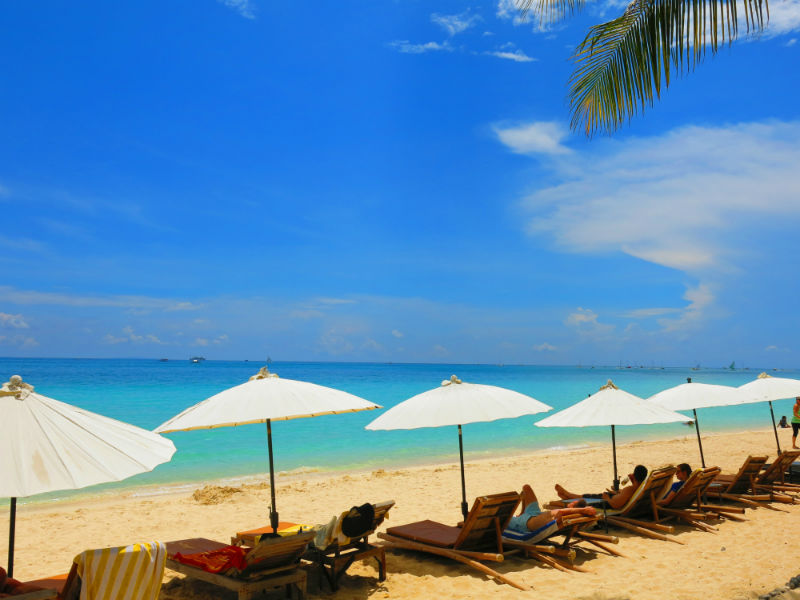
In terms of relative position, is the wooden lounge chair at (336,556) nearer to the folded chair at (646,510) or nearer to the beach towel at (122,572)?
the beach towel at (122,572)

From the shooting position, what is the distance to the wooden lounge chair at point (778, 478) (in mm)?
9258

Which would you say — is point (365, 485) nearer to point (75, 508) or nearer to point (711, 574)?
point (75, 508)

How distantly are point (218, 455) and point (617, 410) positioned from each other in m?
13.5

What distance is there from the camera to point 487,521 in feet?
20.0

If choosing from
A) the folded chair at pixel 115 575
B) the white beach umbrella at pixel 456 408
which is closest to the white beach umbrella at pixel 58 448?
the folded chair at pixel 115 575

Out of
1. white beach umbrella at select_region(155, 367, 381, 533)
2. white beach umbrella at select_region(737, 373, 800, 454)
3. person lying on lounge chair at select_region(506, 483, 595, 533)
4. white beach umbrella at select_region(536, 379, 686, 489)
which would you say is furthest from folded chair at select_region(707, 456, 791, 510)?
white beach umbrella at select_region(155, 367, 381, 533)

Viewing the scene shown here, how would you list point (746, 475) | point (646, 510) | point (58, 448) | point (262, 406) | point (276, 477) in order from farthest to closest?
point (276, 477), point (746, 475), point (646, 510), point (262, 406), point (58, 448)

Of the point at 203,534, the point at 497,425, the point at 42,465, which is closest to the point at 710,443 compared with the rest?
the point at 497,425

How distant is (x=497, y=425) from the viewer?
26.2 m

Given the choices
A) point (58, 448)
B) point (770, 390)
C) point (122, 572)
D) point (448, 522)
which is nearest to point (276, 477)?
point (448, 522)

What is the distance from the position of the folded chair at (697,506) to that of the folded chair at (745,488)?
1.89 feet

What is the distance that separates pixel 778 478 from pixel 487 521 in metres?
6.13

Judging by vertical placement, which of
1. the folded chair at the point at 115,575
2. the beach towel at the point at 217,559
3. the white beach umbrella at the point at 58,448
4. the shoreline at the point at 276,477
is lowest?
the shoreline at the point at 276,477

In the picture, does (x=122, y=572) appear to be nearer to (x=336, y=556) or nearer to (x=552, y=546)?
(x=336, y=556)
